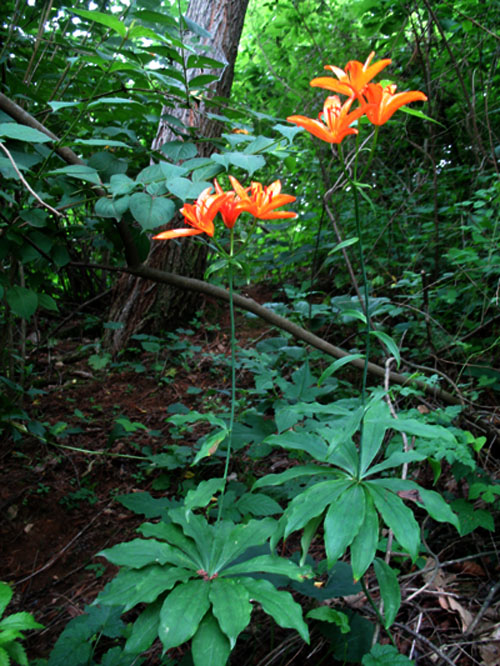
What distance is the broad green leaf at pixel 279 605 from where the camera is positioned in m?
0.90

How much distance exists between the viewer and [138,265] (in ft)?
6.18

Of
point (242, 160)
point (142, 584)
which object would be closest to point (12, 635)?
point (142, 584)

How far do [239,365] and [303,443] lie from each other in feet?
5.86

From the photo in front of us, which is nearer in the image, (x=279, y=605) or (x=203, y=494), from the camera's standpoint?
(x=279, y=605)

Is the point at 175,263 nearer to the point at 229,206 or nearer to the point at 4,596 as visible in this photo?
the point at 229,206

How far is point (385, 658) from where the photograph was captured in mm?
1063

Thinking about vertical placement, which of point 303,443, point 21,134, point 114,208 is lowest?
point 303,443

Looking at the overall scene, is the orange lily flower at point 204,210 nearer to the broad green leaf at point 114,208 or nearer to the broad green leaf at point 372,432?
the broad green leaf at point 114,208

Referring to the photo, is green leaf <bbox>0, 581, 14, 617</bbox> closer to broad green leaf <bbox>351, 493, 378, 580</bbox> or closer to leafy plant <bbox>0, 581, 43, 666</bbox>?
leafy plant <bbox>0, 581, 43, 666</bbox>

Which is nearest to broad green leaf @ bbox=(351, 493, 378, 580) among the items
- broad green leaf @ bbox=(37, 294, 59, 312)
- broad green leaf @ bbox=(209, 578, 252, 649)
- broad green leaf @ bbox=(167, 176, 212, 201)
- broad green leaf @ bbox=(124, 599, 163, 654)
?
broad green leaf @ bbox=(209, 578, 252, 649)

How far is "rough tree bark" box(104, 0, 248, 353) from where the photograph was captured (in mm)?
2861

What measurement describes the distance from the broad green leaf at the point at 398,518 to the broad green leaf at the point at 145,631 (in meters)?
0.58

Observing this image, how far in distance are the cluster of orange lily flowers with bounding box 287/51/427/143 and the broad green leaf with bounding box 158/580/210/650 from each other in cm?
111

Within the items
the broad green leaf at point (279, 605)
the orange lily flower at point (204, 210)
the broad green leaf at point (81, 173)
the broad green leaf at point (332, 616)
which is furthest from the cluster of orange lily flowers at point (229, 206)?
the broad green leaf at point (332, 616)
